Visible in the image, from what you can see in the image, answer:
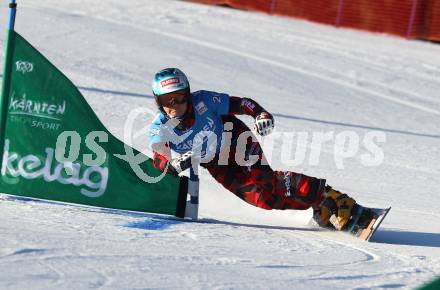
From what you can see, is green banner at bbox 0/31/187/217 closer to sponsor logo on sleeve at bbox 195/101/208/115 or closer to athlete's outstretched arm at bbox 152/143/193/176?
athlete's outstretched arm at bbox 152/143/193/176

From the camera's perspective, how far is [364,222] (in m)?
6.80

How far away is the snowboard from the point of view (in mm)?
6684

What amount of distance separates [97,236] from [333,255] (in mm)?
1532

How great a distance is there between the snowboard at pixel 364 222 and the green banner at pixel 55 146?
5.12ft

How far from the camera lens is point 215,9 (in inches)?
769

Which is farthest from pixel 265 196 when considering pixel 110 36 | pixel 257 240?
pixel 110 36

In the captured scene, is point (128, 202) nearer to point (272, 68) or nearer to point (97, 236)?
point (97, 236)

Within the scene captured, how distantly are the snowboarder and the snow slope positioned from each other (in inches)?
9.7

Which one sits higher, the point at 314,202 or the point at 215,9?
the point at 215,9

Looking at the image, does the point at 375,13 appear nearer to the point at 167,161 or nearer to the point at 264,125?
the point at 264,125

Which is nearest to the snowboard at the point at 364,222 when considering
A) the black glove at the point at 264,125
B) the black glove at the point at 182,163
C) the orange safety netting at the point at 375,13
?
the black glove at the point at 264,125

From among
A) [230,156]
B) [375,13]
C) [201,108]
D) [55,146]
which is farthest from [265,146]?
[375,13]

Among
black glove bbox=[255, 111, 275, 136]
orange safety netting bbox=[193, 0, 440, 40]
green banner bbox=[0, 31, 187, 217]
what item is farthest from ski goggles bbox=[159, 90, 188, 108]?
orange safety netting bbox=[193, 0, 440, 40]

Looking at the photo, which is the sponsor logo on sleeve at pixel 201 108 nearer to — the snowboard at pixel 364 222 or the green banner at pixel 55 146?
the green banner at pixel 55 146
